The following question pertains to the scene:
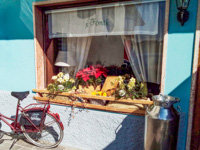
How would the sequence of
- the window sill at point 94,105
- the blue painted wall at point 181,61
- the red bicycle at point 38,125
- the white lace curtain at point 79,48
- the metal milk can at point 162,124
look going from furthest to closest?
the white lace curtain at point 79,48 < the red bicycle at point 38,125 < the window sill at point 94,105 < the blue painted wall at point 181,61 < the metal milk can at point 162,124

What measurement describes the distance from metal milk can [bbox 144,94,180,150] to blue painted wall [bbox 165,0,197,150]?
1.52 ft

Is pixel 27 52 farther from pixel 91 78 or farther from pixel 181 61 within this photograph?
pixel 181 61

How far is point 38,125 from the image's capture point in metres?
3.53

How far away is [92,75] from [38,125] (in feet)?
4.71

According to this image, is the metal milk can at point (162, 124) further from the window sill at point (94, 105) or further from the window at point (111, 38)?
the window at point (111, 38)

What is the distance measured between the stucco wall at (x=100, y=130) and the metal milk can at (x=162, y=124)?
579 mm

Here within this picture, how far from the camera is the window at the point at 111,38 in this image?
3.16 metres

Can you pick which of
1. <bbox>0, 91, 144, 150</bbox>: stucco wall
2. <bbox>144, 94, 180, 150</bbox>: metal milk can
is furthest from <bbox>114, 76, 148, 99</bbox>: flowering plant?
<bbox>144, 94, 180, 150</bbox>: metal milk can

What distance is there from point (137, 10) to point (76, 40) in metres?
1.41

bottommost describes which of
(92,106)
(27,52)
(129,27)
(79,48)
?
(92,106)

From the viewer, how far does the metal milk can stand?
2.43 meters

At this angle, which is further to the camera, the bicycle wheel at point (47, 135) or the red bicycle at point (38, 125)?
the bicycle wheel at point (47, 135)

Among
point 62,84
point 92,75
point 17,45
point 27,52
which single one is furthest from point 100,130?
point 17,45

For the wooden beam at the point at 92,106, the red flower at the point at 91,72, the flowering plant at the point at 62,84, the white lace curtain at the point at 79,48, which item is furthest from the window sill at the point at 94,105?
the white lace curtain at the point at 79,48
